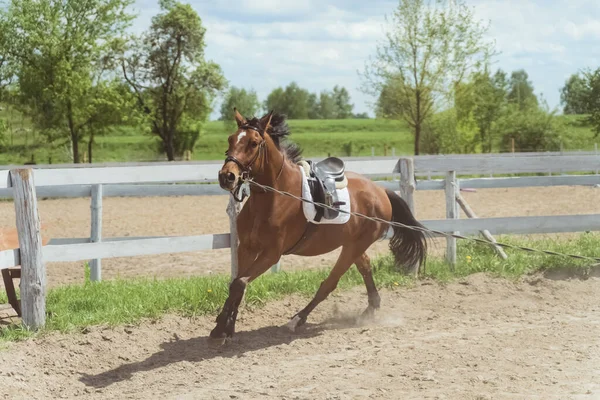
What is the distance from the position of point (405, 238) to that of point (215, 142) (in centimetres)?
6162

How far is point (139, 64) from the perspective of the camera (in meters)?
42.2

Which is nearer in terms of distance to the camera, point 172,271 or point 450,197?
point 450,197

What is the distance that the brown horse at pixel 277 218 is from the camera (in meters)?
6.19

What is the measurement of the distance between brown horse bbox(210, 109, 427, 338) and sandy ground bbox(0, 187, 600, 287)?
5.43 feet

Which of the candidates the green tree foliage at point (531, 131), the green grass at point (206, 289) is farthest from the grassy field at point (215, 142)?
the green grass at point (206, 289)

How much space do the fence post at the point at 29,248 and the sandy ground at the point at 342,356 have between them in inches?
13.0

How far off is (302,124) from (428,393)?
287ft

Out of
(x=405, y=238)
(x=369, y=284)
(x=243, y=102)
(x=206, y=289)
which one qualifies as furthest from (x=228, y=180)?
(x=243, y=102)

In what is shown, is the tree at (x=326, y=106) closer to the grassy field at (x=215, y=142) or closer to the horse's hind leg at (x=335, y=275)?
the grassy field at (x=215, y=142)

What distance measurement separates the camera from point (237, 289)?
245 inches

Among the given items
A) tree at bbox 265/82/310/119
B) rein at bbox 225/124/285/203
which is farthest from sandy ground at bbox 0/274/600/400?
tree at bbox 265/82/310/119

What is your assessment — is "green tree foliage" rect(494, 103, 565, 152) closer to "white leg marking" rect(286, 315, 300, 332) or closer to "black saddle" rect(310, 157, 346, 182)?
"black saddle" rect(310, 157, 346, 182)

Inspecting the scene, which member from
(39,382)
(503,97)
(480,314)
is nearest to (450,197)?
(480,314)

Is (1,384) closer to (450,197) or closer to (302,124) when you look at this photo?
(450,197)
